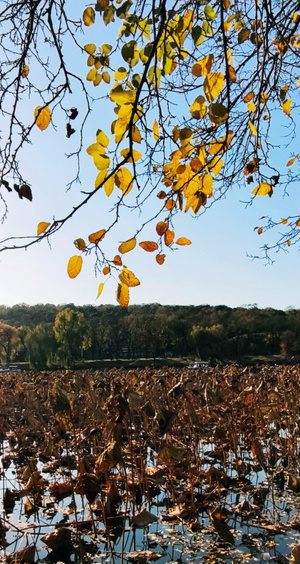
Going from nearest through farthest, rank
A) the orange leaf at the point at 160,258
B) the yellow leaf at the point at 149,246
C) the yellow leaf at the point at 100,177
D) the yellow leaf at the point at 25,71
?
the yellow leaf at the point at 100,177 → the yellow leaf at the point at 149,246 → the orange leaf at the point at 160,258 → the yellow leaf at the point at 25,71

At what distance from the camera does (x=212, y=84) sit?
1.49 meters

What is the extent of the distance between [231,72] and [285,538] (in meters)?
3.19

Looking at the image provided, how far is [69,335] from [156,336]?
1395 cm

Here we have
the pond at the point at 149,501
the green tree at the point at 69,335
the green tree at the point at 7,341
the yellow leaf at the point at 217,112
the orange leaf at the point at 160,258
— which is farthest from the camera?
the green tree at the point at 7,341

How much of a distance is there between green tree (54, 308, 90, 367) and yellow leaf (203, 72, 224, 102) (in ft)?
158

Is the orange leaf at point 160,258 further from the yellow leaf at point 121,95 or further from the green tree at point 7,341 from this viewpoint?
the green tree at point 7,341

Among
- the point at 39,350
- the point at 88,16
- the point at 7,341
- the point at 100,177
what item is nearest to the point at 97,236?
the point at 100,177

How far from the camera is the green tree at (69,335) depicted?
1921 inches

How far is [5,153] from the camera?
2363 mm

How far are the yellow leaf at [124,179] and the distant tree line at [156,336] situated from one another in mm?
48086

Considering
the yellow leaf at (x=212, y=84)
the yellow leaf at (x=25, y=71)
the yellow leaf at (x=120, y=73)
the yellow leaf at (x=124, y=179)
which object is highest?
the yellow leaf at (x=25, y=71)

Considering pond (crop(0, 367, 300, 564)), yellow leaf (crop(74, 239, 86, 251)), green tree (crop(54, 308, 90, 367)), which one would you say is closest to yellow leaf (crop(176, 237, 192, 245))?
yellow leaf (crop(74, 239, 86, 251))

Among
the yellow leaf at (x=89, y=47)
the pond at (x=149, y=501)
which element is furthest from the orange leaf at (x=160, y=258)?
the pond at (x=149, y=501)

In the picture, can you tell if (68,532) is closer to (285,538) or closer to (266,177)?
(285,538)
